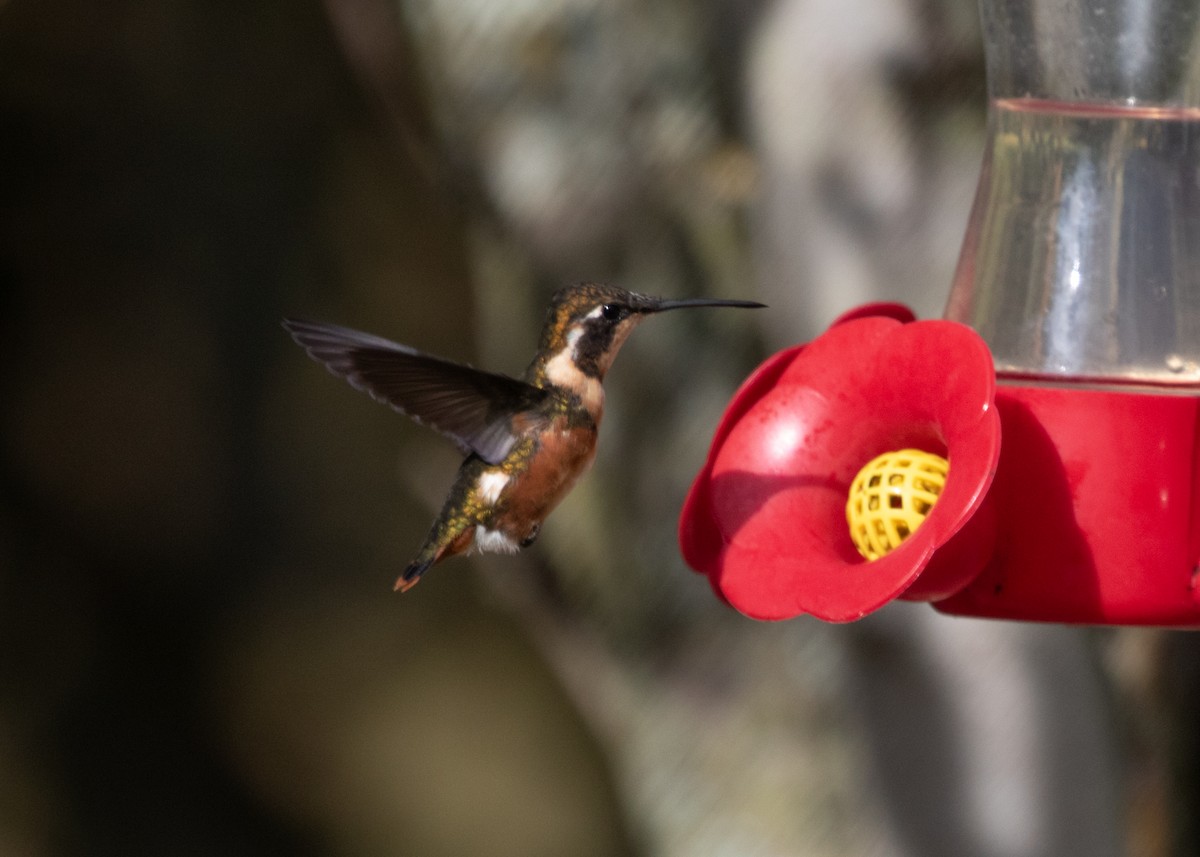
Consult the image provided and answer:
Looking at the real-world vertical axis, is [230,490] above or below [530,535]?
below

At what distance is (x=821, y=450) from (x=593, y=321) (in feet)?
1.54

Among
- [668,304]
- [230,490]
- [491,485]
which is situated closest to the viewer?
[668,304]

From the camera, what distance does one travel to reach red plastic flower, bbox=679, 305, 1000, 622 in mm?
2299

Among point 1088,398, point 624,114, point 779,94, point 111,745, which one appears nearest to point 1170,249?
point 1088,398

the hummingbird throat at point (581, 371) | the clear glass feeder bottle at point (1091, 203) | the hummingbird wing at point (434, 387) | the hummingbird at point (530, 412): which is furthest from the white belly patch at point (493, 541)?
the clear glass feeder bottle at point (1091, 203)

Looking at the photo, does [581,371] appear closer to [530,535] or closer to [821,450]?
[530,535]

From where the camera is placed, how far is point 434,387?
8.72 ft

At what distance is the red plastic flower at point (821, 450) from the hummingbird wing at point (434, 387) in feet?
1.37

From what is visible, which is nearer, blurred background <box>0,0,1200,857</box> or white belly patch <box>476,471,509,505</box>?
white belly patch <box>476,471,509,505</box>

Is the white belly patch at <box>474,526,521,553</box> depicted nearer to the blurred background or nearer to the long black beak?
the long black beak

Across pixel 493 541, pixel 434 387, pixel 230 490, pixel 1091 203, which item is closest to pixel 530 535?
pixel 493 541

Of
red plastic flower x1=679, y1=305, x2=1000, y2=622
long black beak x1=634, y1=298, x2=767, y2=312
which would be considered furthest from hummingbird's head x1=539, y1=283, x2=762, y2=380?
red plastic flower x1=679, y1=305, x2=1000, y2=622

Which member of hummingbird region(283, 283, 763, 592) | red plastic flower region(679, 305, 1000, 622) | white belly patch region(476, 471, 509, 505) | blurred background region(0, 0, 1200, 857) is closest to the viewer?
red plastic flower region(679, 305, 1000, 622)

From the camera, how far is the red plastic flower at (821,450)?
2299mm
